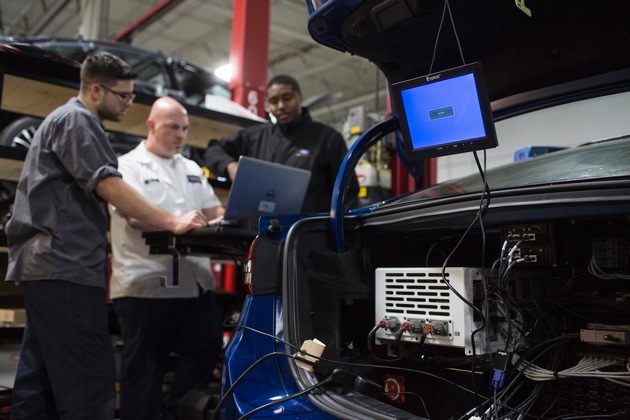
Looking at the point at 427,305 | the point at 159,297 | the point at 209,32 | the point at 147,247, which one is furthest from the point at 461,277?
the point at 209,32

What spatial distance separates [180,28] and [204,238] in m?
9.85

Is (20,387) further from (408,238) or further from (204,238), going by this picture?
(408,238)

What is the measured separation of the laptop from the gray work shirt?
0.54 meters

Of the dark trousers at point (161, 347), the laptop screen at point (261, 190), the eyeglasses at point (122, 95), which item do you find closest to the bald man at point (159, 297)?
the dark trousers at point (161, 347)

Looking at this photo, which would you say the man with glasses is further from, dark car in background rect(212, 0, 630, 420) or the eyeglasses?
dark car in background rect(212, 0, 630, 420)

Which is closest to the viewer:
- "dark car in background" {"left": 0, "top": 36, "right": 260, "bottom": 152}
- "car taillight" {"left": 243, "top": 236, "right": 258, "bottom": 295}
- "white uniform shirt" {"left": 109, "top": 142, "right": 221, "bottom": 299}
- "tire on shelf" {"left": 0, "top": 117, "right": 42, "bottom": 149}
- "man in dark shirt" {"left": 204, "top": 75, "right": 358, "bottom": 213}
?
"car taillight" {"left": 243, "top": 236, "right": 258, "bottom": 295}

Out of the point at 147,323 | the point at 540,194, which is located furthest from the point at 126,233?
the point at 540,194

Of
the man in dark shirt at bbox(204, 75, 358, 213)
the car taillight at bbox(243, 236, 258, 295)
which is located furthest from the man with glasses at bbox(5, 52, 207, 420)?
the man in dark shirt at bbox(204, 75, 358, 213)

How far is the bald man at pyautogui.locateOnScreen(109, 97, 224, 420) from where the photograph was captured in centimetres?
273

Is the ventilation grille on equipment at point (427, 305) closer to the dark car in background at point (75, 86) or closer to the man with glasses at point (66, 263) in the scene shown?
the man with glasses at point (66, 263)

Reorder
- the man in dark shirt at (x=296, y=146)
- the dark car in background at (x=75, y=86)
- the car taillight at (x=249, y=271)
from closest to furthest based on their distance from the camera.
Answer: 1. the car taillight at (x=249, y=271)
2. the dark car in background at (x=75, y=86)
3. the man in dark shirt at (x=296, y=146)

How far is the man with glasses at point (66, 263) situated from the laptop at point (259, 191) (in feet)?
0.63

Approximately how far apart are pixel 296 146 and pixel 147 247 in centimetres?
116

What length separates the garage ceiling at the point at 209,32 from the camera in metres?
10.1
